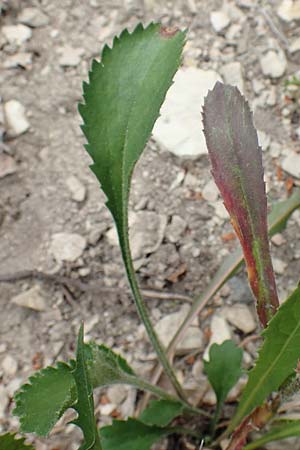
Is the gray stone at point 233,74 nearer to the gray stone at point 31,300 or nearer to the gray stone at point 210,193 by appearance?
the gray stone at point 210,193

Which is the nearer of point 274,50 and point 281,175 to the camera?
→ point 281,175

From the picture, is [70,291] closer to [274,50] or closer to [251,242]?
[251,242]

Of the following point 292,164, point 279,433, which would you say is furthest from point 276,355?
point 292,164

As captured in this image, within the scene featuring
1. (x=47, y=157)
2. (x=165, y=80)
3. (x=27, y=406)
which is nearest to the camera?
(x=27, y=406)

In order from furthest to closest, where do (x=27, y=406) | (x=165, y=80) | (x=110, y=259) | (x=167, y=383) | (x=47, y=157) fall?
(x=47, y=157), (x=110, y=259), (x=167, y=383), (x=165, y=80), (x=27, y=406)

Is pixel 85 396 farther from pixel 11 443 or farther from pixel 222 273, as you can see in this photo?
pixel 222 273

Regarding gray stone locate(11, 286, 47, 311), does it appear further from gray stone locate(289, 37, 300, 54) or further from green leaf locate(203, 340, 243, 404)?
gray stone locate(289, 37, 300, 54)

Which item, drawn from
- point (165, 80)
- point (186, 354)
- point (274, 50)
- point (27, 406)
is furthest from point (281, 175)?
point (27, 406)

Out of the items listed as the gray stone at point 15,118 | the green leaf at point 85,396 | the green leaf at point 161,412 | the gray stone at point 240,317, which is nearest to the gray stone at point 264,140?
the gray stone at point 240,317
